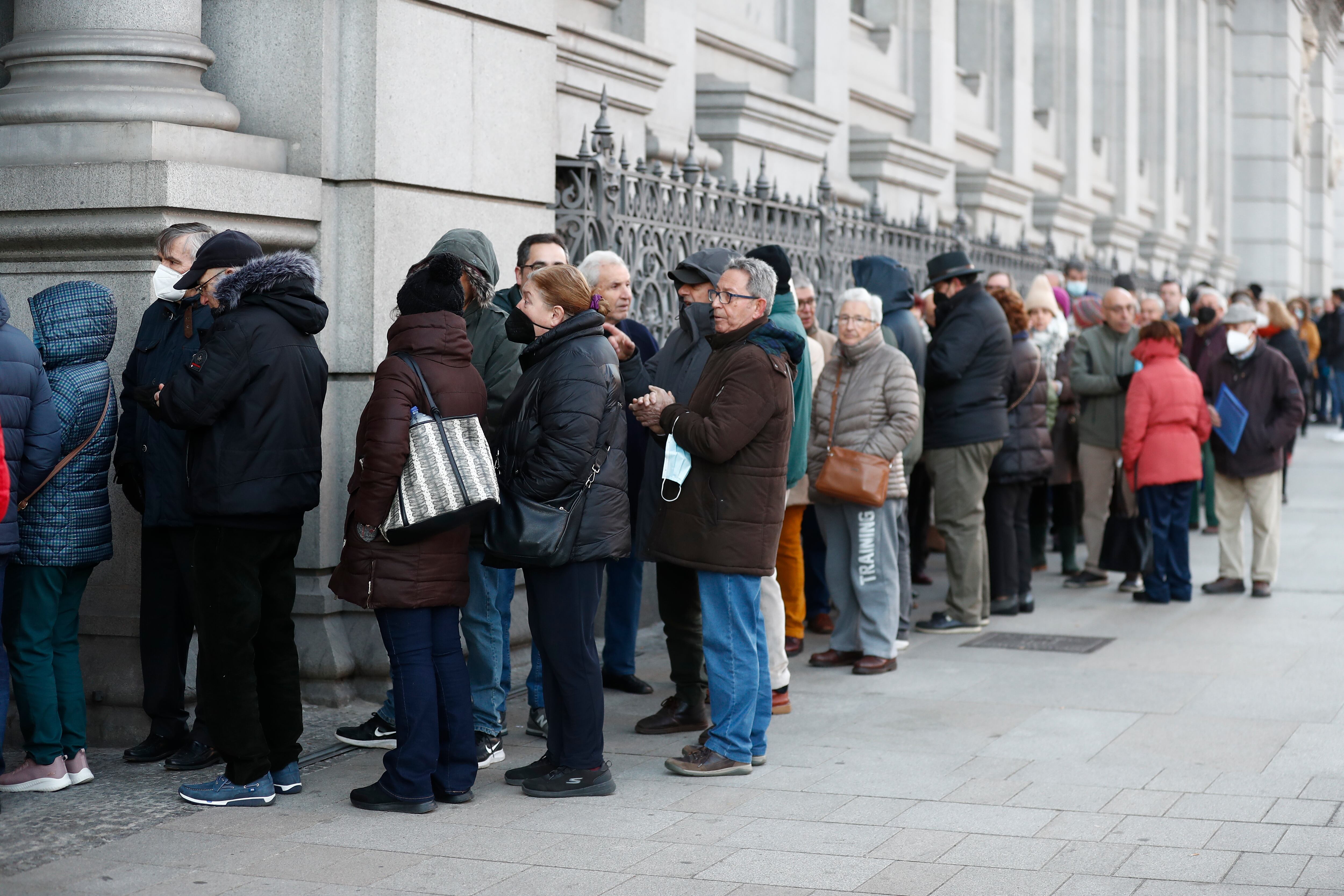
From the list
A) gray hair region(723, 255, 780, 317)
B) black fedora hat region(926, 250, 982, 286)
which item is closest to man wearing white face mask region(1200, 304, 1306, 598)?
black fedora hat region(926, 250, 982, 286)

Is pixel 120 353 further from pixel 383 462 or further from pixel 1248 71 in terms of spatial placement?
pixel 1248 71

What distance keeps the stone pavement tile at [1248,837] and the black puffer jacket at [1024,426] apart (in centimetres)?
419

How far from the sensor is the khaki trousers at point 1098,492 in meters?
10.7

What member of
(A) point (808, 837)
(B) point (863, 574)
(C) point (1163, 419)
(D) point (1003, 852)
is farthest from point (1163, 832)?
(C) point (1163, 419)

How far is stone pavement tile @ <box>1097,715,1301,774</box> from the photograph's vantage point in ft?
20.5

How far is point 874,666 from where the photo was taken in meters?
7.88

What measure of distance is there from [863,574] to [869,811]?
8.21ft

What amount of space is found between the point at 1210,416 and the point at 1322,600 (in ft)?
4.21

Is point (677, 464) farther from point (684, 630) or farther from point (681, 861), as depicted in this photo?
point (681, 861)

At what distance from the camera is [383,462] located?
210 inches

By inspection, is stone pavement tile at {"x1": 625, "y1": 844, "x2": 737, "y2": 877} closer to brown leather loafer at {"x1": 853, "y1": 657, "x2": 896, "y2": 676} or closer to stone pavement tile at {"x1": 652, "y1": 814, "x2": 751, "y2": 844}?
stone pavement tile at {"x1": 652, "y1": 814, "x2": 751, "y2": 844}

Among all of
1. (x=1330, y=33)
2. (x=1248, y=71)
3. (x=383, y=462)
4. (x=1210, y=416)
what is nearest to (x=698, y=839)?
(x=383, y=462)

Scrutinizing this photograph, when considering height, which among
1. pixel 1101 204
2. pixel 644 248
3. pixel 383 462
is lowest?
pixel 383 462

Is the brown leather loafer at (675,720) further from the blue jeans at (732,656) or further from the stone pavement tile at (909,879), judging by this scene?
the stone pavement tile at (909,879)
